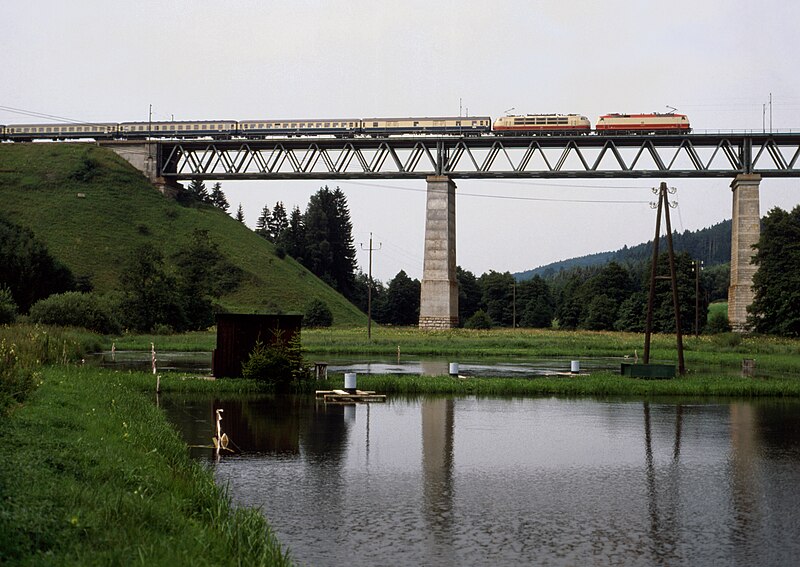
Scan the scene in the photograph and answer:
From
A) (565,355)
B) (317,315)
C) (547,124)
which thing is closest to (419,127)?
(547,124)

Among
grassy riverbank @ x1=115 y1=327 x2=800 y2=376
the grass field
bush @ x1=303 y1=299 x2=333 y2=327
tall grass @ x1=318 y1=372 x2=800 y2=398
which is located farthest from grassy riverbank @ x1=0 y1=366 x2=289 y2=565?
bush @ x1=303 y1=299 x2=333 y2=327

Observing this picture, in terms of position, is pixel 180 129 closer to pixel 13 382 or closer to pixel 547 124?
pixel 547 124

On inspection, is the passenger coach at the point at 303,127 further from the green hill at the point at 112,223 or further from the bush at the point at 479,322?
the bush at the point at 479,322

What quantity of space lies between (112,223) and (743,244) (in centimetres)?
6863

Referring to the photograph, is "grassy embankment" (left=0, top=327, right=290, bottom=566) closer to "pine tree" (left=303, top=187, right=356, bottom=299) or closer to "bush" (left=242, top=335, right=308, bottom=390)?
"bush" (left=242, top=335, right=308, bottom=390)

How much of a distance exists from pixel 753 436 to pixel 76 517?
744 inches

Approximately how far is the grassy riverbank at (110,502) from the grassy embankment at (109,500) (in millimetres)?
15

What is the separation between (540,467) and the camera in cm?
1872

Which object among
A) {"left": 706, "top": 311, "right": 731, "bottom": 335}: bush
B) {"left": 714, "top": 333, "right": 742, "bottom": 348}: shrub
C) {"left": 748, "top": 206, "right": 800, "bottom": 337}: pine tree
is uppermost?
{"left": 748, "top": 206, "right": 800, "bottom": 337}: pine tree

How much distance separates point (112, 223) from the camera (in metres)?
104

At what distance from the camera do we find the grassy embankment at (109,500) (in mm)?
9094

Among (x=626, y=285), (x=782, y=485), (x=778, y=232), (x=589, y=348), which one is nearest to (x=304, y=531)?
(x=782, y=485)

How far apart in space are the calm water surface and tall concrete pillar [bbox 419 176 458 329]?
2242 inches

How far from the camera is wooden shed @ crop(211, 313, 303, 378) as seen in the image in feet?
113
